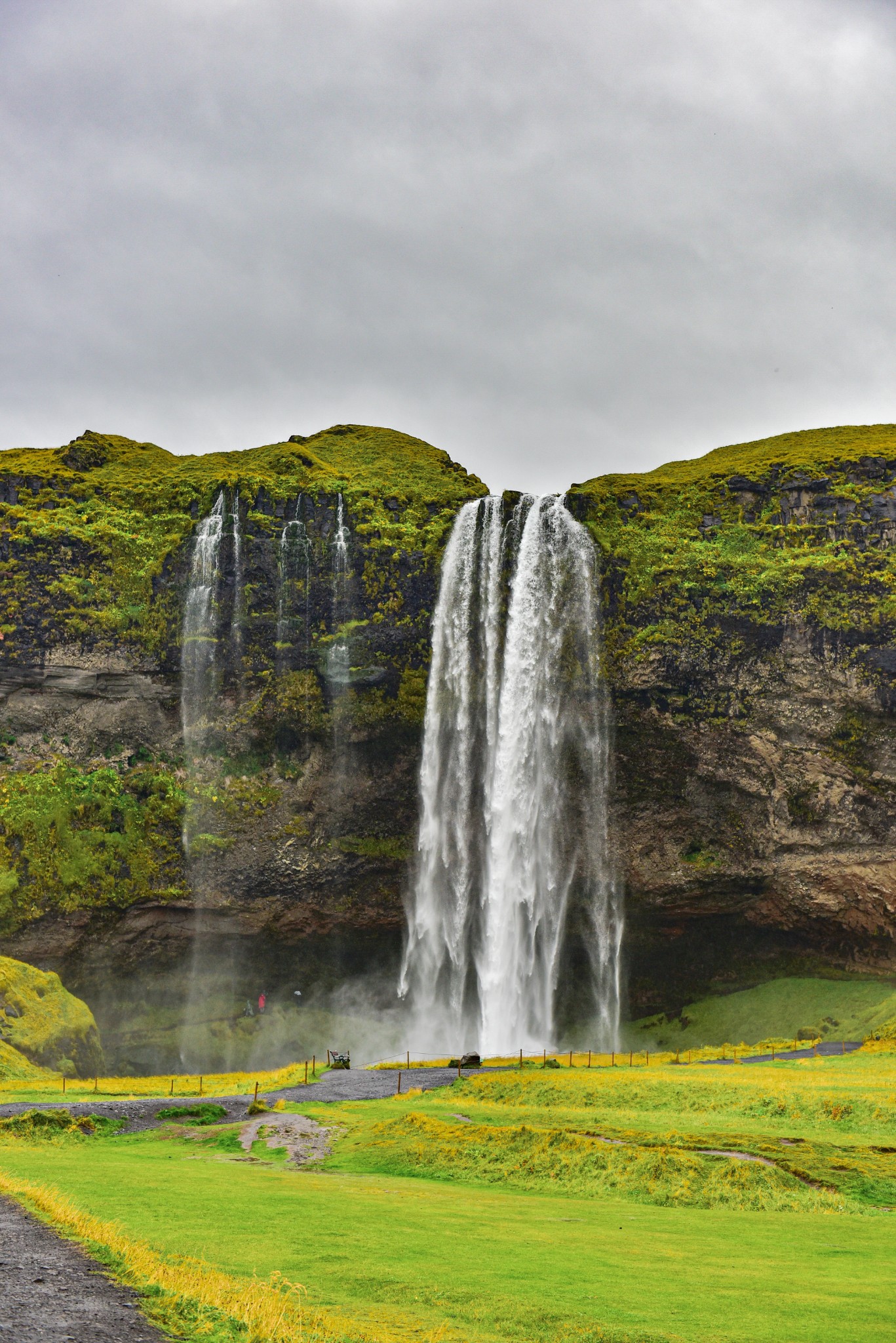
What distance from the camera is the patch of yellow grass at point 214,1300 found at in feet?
34.6

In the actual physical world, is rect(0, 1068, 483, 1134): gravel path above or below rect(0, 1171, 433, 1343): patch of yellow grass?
below

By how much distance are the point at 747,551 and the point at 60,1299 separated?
57.2 metres

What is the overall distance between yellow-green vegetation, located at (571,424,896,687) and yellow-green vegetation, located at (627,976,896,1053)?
61.2 ft

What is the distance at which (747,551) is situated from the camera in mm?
62031

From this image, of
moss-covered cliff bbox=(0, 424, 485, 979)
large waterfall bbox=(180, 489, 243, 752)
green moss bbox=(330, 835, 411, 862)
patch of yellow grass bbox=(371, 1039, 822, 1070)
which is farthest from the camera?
large waterfall bbox=(180, 489, 243, 752)

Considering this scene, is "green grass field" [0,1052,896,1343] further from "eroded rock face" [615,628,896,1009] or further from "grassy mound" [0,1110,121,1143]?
"eroded rock face" [615,628,896,1009]

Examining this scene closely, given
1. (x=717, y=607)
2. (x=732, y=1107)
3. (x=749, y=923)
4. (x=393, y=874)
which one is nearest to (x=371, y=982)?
(x=393, y=874)

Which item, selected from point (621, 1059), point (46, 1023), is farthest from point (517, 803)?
point (46, 1023)

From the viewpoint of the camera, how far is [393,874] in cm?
6206

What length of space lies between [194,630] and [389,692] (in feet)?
42.2

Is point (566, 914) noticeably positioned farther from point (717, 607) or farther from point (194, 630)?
point (194, 630)

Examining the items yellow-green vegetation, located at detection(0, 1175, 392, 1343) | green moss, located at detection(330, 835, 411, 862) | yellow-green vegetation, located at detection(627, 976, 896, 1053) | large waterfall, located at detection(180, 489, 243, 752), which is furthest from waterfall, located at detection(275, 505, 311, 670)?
yellow-green vegetation, located at detection(0, 1175, 392, 1343)

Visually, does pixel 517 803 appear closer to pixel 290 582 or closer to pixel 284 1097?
pixel 290 582

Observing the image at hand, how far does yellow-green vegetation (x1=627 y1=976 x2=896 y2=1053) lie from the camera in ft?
180
